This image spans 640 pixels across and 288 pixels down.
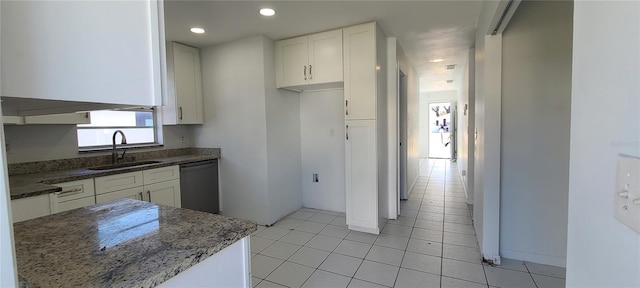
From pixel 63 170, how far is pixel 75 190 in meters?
0.64

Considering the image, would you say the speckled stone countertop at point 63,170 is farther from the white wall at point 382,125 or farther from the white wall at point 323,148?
the white wall at point 382,125

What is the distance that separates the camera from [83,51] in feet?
2.06

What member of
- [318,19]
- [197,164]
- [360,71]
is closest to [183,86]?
[197,164]

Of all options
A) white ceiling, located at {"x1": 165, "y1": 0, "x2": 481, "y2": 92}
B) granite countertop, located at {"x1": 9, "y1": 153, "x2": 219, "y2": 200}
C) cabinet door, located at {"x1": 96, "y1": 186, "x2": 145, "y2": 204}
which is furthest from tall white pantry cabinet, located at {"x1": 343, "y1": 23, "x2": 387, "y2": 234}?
cabinet door, located at {"x1": 96, "y1": 186, "x2": 145, "y2": 204}

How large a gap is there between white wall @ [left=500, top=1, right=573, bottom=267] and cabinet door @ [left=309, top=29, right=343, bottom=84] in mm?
1590

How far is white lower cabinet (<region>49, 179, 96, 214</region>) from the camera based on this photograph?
2.25 meters

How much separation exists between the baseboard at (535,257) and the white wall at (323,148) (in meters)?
1.93

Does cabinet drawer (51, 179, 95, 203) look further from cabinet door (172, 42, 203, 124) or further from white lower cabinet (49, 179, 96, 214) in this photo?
cabinet door (172, 42, 203, 124)

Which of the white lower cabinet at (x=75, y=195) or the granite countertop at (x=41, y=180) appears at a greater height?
the granite countertop at (x=41, y=180)

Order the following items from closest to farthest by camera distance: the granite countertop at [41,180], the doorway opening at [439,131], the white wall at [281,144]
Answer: the granite countertop at [41,180], the white wall at [281,144], the doorway opening at [439,131]

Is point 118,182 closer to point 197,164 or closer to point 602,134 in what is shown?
point 197,164

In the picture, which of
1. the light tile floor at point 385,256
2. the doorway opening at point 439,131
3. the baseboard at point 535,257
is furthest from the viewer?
the doorway opening at point 439,131

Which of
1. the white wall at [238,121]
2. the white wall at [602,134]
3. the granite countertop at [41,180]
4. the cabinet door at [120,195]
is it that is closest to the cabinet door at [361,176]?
the white wall at [238,121]

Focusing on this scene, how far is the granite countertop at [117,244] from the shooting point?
0.78m
